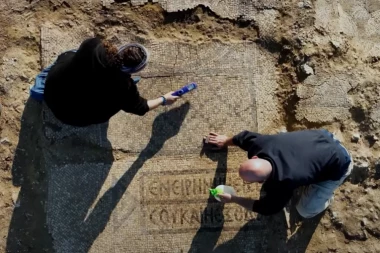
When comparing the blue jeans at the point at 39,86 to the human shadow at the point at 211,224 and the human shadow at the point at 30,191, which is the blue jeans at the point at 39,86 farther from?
the human shadow at the point at 211,224

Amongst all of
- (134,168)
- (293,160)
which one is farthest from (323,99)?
(134,168)

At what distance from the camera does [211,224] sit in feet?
13.2

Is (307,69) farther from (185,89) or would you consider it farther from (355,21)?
(185,89)

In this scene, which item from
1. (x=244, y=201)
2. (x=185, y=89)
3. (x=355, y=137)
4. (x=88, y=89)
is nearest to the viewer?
(x=88, y=89)

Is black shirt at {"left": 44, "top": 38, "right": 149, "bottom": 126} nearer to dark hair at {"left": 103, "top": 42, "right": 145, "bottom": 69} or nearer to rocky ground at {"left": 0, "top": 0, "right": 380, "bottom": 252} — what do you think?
dark hair at {"left": 103, "top": 42, "right": 145, "bottom": 69}

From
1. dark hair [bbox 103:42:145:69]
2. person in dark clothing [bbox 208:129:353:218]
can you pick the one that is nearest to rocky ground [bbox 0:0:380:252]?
person in dark clothing [bbox 208:129:353:218]

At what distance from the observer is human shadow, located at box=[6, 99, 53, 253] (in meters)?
4.02

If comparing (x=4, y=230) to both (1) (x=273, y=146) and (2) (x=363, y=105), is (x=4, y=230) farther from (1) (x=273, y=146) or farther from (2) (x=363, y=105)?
(2) (x=363, y=105)

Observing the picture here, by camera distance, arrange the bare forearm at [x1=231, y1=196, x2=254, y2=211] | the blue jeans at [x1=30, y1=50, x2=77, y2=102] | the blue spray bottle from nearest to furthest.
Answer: the bare forearm at [x1=231, y1=196, x2=254, y2=211]
the blue jeans at [x1=30, y1=50, x2=77, y2=102]
the blue spray bottle

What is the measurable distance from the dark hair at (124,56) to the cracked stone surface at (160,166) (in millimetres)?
1059

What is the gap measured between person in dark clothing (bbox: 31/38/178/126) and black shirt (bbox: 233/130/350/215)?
93 cm

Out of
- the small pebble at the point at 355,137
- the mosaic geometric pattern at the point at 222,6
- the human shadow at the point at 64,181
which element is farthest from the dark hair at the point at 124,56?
the small pebble at the point at 355,137

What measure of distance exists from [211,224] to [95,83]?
1.59 m

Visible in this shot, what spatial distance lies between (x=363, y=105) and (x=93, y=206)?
2.32 meters
